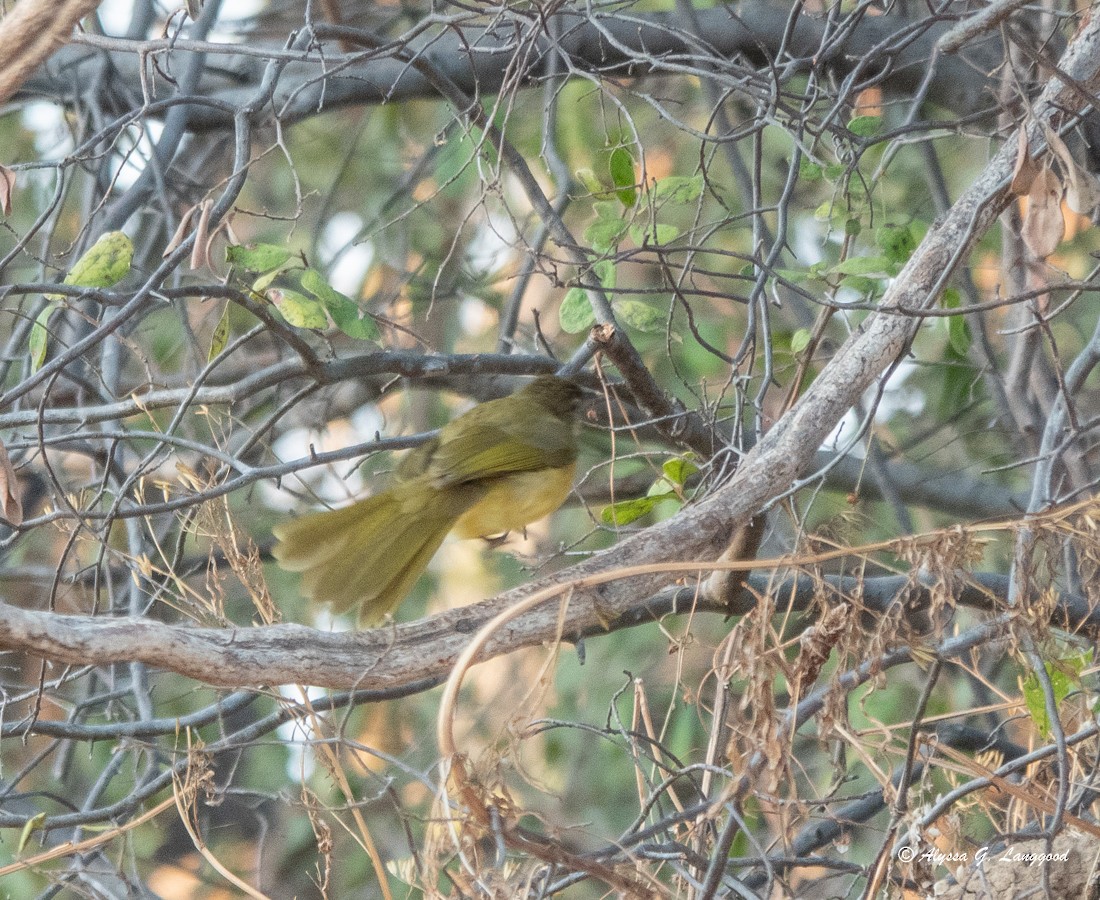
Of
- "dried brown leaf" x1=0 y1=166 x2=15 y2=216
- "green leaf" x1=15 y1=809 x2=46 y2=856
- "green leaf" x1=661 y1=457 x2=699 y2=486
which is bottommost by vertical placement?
"green leaf" x1=15 y1=809 x2=46 y2=856

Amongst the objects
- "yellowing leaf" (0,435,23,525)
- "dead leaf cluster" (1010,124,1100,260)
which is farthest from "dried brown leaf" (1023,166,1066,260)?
"yellowing leaf" (0,435,23,525)

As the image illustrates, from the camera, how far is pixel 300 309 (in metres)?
2.78

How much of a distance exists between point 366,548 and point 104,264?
1024 millimetres

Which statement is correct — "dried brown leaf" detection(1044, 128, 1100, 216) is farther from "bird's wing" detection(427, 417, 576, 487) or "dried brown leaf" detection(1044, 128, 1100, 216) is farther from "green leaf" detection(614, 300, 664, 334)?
"bird's wing" detection(427, 417, 576, 487)

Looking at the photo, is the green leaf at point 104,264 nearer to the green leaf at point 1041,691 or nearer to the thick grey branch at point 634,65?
the thick grey branch at point 634,65

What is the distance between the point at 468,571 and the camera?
22.7 feet

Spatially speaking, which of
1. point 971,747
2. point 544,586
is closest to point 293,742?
point 544,586

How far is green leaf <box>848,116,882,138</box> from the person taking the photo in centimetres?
332

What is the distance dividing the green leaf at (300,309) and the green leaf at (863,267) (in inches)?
47.0

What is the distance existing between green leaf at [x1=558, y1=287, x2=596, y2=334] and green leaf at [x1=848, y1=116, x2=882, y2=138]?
831 mm

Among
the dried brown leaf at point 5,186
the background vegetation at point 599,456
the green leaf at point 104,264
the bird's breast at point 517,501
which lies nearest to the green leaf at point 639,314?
the background vegetation at point 599,456

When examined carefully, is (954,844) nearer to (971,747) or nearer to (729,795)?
(729,795)

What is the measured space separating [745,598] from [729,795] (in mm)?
1483

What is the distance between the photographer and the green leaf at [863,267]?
2988 millimetres
